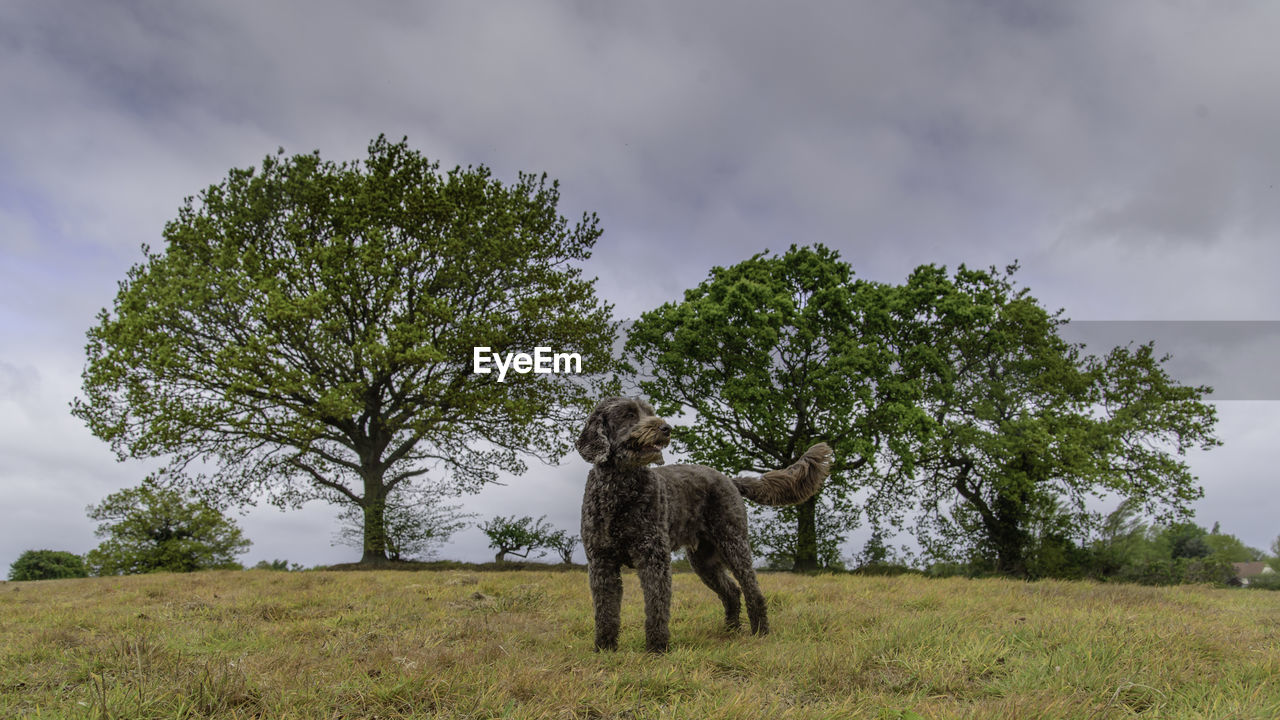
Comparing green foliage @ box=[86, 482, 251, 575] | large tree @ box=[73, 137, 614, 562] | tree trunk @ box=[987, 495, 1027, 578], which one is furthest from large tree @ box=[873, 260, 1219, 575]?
green foliage @ box=[86, 482, 251, 575]

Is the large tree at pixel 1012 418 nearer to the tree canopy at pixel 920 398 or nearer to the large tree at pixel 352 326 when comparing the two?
the tree canopy at pixel 920 398

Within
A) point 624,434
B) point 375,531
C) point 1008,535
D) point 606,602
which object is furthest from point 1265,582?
point 375,531

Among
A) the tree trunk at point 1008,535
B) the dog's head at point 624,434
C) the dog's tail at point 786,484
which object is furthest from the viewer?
the tree trunk at point 1008,535

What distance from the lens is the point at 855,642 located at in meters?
5.60

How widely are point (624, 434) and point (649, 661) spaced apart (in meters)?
1.79

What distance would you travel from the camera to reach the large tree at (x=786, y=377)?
Result: 18.4 m

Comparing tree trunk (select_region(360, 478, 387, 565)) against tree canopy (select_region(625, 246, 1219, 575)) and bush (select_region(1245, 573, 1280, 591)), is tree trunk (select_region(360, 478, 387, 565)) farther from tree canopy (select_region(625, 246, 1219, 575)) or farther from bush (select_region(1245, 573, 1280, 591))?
bush (select_region(1245, 573, 1280, 591))

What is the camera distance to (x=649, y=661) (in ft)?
17.4

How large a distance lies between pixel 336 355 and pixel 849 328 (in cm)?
1442

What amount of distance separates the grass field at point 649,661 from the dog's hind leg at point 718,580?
12.4 inches

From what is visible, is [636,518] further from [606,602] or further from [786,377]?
[786,377]

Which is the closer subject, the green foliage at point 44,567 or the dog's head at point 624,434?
the dog's head at point 624,434

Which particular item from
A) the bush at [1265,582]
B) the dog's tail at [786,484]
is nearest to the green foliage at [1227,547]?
the bush at [1265,582]

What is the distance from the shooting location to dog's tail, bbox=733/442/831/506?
7.33 metres
